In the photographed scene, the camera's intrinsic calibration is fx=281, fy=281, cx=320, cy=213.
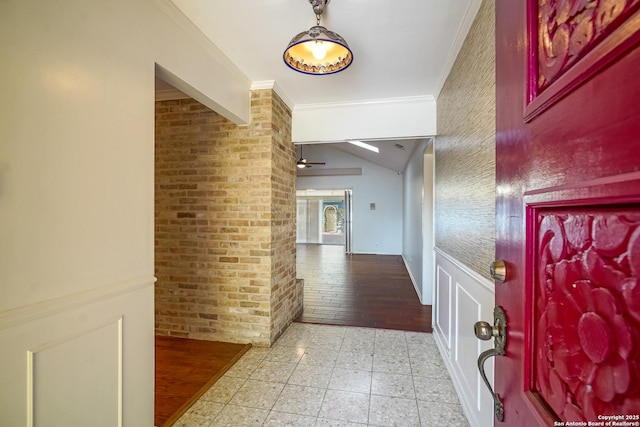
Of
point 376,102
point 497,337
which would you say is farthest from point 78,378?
point 376,102

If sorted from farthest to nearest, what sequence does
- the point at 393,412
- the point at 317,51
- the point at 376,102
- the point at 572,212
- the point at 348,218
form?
the point at 348,218 → the point at 376,102 → the point at 393,412 → the point at 317,51 → the point at 572,212

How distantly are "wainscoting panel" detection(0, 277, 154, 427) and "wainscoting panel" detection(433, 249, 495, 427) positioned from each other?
174 cm

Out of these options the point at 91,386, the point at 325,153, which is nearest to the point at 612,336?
the point at 91,386

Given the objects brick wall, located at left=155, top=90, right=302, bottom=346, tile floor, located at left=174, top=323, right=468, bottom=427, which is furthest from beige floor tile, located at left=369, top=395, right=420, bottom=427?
brick wall, located at left=155, top=90, right=302, bottom=346

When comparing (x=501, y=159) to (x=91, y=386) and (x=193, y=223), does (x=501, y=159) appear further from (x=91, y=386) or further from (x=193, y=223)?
(x=193, y=223)

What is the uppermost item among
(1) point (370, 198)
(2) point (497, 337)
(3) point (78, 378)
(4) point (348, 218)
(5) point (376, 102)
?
(5) point (376, 102)

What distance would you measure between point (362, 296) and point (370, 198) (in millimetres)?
4813

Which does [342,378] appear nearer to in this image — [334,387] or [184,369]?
[334,387]

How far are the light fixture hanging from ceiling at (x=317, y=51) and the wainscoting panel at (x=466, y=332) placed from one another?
1.48 meters

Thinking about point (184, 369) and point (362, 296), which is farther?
point (362, 296)

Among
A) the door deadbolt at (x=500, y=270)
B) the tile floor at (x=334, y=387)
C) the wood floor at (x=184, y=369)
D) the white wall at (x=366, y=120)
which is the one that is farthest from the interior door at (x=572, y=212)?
the white wall at (x=366, y=120)

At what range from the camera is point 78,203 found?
3.67 ft

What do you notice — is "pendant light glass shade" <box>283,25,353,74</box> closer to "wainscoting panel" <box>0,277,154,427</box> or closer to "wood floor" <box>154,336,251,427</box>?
"wainscoting panel" <box>0,277,154,427</box>

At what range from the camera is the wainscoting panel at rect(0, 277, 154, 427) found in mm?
929
